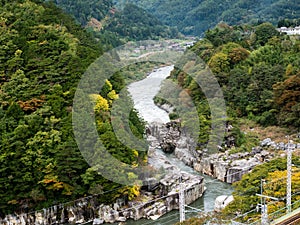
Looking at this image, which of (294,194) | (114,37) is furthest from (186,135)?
(114,37)

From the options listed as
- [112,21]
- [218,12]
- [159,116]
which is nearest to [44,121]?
[159,116]

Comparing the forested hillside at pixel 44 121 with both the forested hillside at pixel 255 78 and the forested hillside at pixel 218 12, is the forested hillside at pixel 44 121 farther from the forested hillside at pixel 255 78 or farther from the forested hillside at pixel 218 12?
the forested hillside at pixel 218 12

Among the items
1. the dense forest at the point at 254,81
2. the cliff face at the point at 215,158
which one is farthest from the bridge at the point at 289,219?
the cliff face at the point at 215,158

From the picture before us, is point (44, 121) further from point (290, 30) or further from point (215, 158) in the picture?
point (290, 30)

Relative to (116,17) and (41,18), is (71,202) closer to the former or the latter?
(41,18)

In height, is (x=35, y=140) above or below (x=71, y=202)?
above

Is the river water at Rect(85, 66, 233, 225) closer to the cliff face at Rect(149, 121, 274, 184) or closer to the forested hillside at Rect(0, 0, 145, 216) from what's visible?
the cliff face at Rect(149, 121, 274, 184)
